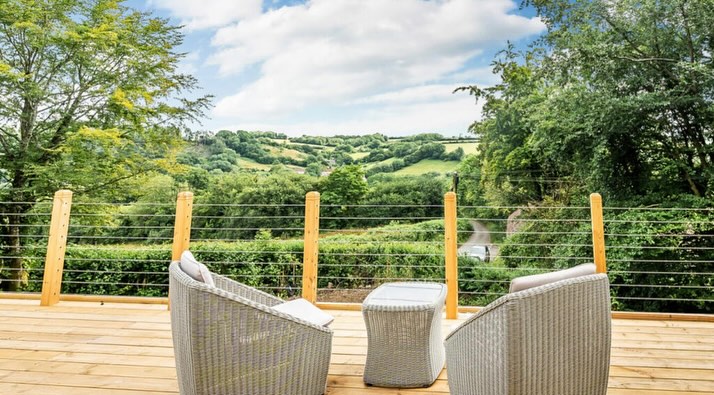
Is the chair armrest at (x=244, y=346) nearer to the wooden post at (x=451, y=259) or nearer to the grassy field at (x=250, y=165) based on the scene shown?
the wooden post at (x=451, y=259)

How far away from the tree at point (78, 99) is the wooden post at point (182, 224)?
6.52 m

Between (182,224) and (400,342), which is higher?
(182,224)

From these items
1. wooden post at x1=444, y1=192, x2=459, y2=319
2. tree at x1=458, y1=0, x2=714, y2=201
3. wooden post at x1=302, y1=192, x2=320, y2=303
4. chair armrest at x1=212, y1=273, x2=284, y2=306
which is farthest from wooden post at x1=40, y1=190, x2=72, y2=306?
tree at x1=458, y1=0, x2=714, y2=201

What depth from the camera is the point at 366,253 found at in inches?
313

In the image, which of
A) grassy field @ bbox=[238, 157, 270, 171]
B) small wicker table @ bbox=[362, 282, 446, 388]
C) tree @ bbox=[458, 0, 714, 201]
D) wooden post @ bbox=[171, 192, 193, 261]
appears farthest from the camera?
grassy field @ bbox=[238, 157, 270, 171]

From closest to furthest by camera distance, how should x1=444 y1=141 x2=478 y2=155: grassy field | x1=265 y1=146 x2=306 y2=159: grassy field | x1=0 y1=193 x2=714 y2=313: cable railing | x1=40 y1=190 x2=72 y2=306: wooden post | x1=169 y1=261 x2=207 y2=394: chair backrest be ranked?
x1=169 y1=261 x2=207 y2=394: chair backrest
x1=40 y1=190 x2=72 y2=306: wooden post
x1=0 y1=193 x2=714 y2=313: cable railing
x1=444 y1=141 x2=478 y2=155: grassy field
x1=265 y1=146 x2=306 y2=159: grassy field

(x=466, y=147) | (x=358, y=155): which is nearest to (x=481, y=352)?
(x=466, y=147)

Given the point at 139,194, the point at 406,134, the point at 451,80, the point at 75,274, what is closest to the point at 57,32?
the point at 139,194

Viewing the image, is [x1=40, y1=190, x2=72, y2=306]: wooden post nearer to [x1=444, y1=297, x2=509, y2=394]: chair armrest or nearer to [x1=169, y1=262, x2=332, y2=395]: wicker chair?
[x1=169, y1=262, x2=332, y2=395]: wicker chair

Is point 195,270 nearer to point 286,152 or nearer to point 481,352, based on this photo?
point 481,352

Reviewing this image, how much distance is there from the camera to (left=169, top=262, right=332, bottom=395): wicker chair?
1561 mm

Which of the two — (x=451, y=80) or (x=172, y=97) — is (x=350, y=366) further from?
(x=451, y=80)

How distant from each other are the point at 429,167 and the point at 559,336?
12.9 m

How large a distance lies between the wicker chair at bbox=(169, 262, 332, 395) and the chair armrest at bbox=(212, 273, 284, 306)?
38cm
